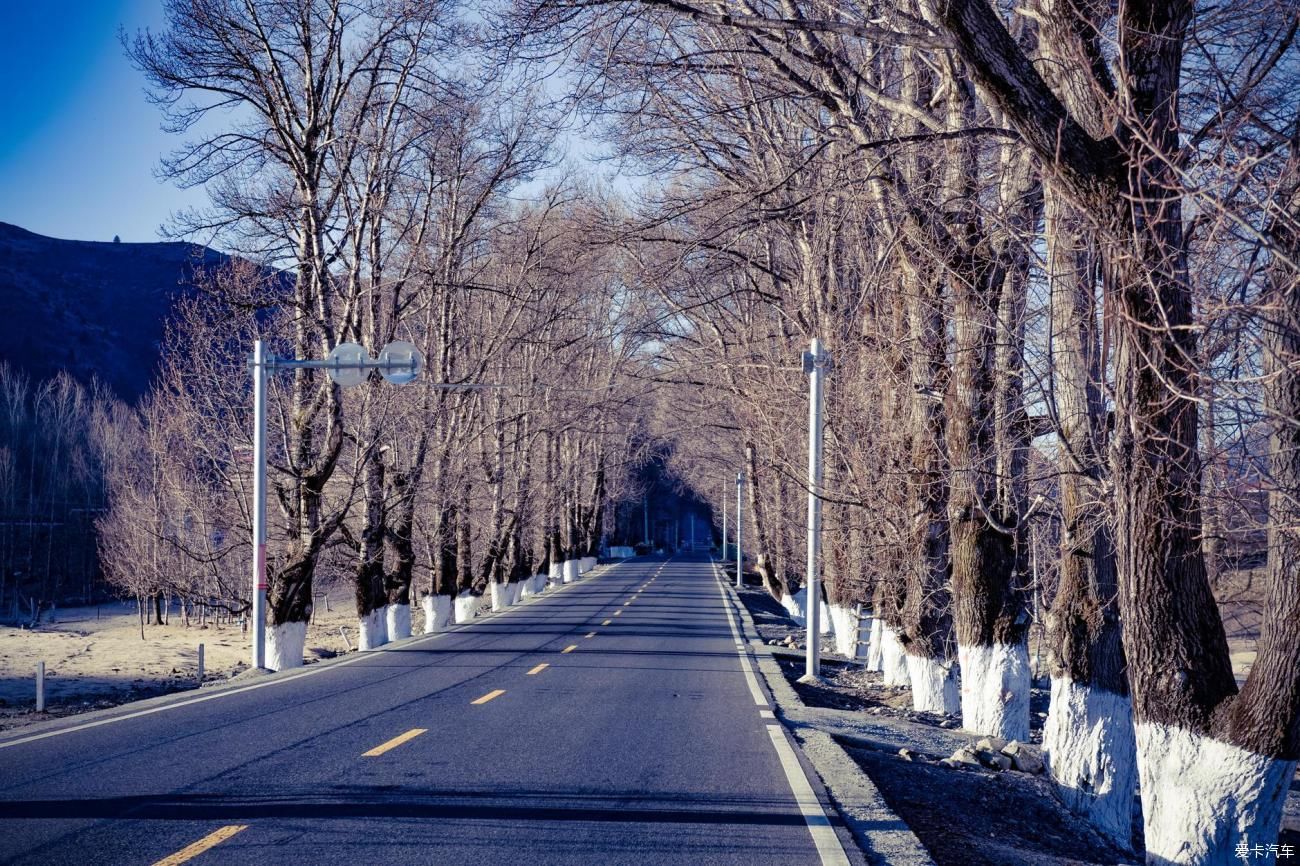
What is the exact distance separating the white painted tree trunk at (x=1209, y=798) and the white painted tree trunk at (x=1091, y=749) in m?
3.75

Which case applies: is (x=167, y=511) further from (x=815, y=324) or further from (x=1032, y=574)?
(x=1032, y=574)

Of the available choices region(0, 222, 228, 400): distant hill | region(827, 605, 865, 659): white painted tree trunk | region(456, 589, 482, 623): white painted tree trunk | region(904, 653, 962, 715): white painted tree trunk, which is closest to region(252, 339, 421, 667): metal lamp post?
region(904, 653, 962, 715): white painted tree trunk

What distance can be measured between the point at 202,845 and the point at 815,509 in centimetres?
1497

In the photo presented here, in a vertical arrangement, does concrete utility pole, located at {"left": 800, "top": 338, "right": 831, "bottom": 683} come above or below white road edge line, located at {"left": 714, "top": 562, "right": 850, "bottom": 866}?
above

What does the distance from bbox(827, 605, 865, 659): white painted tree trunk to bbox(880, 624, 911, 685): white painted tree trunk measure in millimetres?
7130

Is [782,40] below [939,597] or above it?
above

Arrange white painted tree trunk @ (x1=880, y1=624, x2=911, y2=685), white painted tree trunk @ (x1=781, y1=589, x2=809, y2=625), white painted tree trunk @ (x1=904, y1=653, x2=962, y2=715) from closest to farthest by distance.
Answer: white painted tree trunk @ (x1=904, y1=653, x2=962, y2=715) → white painted tree trunk @ (x1=880, y1=624, x2=911, y2=685) → white painted tree trunk @ (x1=781, y1=589, x2=809, y2=625)

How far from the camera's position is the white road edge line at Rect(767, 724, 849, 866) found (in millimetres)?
6785

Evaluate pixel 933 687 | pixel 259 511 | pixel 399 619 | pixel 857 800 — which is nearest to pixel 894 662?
pixel 933 687

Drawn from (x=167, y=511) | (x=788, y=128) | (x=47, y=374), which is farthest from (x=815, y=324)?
(x=47, y=374)

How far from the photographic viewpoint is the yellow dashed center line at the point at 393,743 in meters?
9.82

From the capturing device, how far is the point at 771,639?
1176 inches

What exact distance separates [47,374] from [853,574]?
400 feet

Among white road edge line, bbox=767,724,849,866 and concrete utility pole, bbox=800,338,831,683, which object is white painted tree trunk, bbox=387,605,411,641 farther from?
white road edge line, bbox=767,724,849,866
